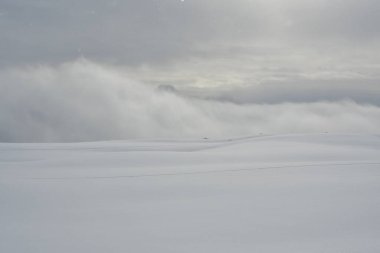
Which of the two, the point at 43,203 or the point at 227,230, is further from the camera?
the point at 43,203

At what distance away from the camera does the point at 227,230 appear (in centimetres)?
325

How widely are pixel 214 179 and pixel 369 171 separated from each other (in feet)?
6.33

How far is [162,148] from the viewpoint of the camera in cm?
915

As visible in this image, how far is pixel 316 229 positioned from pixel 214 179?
218cm

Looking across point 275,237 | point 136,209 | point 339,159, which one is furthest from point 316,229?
point 339,159

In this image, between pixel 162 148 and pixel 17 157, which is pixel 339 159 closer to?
pixel 162 148

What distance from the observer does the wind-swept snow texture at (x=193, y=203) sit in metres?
2.98

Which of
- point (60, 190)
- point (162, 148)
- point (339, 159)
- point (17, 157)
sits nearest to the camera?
point (60, 190)

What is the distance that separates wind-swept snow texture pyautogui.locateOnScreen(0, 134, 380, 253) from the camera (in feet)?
9.79

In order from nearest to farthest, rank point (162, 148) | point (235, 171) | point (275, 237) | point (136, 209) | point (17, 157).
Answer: point (275, 237), point (136, 209), point (235, 171), point (17, 157), point (162, 148)

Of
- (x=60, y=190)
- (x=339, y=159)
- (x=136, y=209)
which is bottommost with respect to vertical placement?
(x=136, y=209)

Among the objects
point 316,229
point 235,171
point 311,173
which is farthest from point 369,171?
point 316,229

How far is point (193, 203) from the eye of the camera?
13.5 feet

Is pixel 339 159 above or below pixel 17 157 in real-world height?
below
